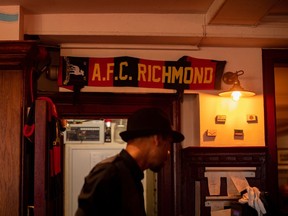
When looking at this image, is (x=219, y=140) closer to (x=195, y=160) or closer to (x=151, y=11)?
(x=195, y=160)

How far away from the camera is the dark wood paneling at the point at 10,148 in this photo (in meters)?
3.91

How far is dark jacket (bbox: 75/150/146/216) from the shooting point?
205cm

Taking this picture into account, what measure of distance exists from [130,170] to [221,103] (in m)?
2.66

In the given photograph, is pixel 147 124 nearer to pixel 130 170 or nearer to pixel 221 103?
pixel 130 170

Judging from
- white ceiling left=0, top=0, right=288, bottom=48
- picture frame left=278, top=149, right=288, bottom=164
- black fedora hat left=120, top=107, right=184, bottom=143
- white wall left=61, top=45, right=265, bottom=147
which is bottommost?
picture frame left=278, top=149, right=288, bottom=164

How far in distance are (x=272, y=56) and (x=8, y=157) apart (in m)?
2.91

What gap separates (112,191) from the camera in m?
2.09

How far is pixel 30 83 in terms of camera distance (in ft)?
13.4

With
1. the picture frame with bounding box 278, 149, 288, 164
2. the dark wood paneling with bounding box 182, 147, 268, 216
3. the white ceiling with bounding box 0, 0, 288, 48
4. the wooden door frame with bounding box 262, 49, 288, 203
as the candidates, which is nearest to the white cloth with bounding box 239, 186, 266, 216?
the dark wood paneling with bounding box 182, 147, 268, 216

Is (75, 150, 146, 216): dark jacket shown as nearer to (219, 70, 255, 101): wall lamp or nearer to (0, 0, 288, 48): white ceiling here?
(0, 0, 288, 48): white ceiling

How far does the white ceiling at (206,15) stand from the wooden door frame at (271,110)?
146 mm

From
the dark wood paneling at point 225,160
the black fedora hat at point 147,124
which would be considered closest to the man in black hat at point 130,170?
the black fedora hat at point 147,124

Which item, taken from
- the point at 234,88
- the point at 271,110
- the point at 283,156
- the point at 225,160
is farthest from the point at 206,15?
the point at 283,156

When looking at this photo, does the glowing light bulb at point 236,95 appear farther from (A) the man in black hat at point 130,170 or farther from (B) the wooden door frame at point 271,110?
(A) the man in black hat at point 130,170
